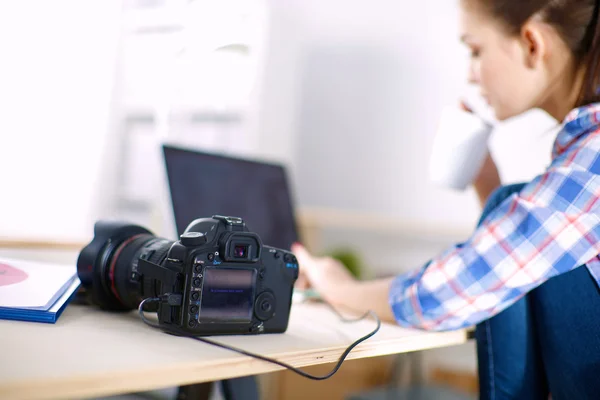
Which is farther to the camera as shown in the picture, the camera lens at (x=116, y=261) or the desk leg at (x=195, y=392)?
the desk leg at (x=195, y=392)

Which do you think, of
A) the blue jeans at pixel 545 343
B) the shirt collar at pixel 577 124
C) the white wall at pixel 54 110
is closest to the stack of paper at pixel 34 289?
the blue jeans at pixel 545 343

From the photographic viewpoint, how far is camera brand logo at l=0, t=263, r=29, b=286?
0.67m

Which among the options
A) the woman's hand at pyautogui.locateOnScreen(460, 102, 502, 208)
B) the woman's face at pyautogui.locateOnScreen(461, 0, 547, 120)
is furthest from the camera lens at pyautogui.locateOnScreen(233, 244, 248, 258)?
the woman's hand at pyautogui.locateOnScreen(460, 102, 502, 208)

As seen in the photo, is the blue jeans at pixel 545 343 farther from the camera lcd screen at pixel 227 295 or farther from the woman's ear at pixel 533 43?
the camera lcd screen at pixel 227 295

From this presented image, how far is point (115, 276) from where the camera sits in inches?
27.2

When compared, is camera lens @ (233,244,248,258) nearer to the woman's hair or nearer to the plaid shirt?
the plaid shirt

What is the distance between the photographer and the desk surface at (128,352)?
424mm

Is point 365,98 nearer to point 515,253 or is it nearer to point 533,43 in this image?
point 533,43

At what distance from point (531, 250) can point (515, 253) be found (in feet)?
0.06

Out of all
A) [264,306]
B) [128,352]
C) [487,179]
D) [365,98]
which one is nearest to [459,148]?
[487,179]

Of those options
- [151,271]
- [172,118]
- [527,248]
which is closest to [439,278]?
[527,248]

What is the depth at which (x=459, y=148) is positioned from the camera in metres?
1.03

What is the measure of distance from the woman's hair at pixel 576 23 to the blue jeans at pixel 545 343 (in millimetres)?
192

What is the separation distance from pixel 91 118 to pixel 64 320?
1520mm
